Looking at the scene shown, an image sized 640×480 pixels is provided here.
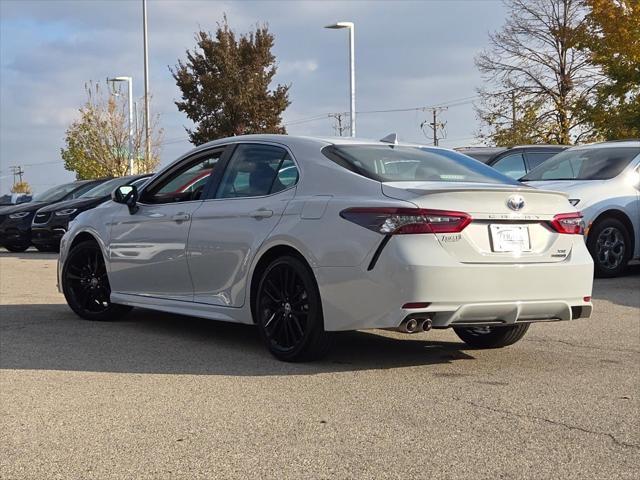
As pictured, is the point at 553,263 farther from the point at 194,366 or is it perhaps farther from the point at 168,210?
the point at 168,210

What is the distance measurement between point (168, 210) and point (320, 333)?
214 centimetres

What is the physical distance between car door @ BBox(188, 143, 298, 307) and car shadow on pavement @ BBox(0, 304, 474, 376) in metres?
0.48

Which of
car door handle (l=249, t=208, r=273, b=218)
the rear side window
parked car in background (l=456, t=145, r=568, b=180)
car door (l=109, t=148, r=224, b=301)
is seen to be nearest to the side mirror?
car door (l=109, t=148, r=224, b=301)

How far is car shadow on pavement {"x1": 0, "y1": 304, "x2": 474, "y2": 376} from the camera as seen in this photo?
6.09 metres

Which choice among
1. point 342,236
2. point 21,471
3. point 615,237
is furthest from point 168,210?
point 615,237

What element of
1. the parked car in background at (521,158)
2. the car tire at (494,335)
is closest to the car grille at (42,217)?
the parked car in background at (521,158)

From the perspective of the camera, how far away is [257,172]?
22.0ft

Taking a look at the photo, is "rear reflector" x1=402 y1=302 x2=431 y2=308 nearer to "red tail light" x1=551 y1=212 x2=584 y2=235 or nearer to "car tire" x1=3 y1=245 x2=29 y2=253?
"red tail light" x1=551 y1=212 x2=584 y2=235

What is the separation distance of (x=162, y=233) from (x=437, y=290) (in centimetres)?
278

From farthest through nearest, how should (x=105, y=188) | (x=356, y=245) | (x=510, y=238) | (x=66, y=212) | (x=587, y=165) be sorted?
(x=105, y=188), (x=66, y=212), (x=587, y=165), (x=510, y=238), (x=356, y=245)

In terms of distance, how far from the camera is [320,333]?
5879 mm

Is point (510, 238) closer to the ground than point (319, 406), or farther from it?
farther from it

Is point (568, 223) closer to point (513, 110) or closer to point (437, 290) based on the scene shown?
point (437, 290)

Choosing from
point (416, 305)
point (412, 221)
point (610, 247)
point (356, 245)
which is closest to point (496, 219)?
point (412, 221)
